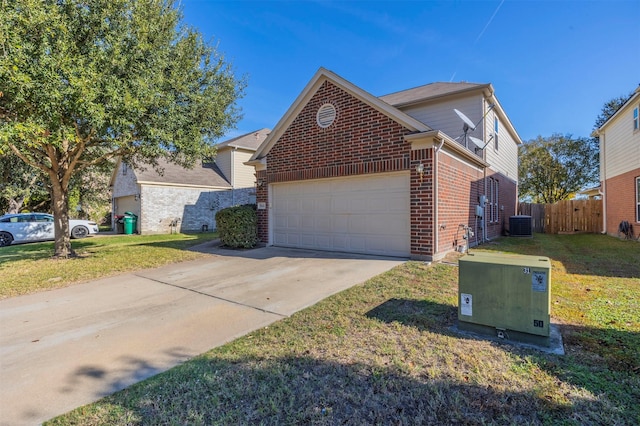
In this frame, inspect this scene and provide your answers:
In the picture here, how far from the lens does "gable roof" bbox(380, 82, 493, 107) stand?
37.4 ft

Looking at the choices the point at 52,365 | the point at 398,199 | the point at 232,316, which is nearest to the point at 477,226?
Answer: the point at 398,199

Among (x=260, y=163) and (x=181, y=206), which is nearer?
(x=260, y=163)

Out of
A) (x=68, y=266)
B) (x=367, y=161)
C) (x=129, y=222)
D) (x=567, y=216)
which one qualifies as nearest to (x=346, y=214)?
(x=367, y=161)

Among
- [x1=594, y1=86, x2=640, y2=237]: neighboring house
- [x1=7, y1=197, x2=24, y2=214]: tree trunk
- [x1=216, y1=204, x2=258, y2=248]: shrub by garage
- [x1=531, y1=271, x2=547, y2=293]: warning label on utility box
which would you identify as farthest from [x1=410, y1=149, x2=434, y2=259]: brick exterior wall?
[x1=7, y1=197, x2=24, y2=214]: tree trunk

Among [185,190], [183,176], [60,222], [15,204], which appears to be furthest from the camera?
[183,176]

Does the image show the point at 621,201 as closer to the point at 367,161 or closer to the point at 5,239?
the point at 367,161

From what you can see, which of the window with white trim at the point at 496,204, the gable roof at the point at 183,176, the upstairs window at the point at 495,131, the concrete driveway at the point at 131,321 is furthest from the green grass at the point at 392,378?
the gable roof at the point at 183,176

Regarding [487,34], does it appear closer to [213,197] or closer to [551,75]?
[551,75]

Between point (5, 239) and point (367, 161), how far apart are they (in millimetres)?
16429

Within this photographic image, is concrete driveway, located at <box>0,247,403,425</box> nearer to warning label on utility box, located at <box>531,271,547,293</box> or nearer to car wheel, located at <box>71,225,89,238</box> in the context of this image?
warning label on utility box, located at <box>531,271,547,293</box>

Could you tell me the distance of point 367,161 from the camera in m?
7.99

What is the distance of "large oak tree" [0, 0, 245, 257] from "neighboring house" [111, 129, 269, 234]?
24.5 ft

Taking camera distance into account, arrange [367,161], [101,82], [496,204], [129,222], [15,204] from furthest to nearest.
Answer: [15,204], [129,222], [496,204], [367,161], [101,82]

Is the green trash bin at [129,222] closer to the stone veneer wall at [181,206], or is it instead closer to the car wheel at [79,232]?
the stone veneer wall at [181,206]
